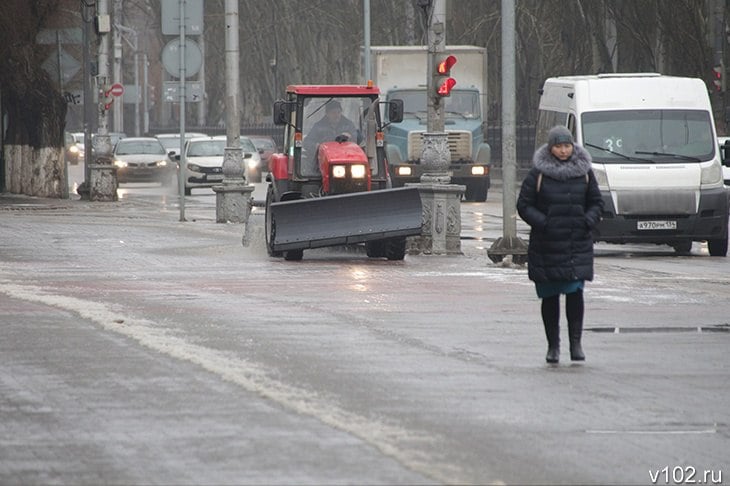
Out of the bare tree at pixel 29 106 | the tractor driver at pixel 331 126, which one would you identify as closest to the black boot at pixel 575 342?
the tractor driver at pixel 331 126

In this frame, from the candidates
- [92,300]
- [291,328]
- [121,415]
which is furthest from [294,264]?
[121,415]

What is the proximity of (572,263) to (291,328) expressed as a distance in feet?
9.80

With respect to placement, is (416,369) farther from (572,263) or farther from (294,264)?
(294,264)

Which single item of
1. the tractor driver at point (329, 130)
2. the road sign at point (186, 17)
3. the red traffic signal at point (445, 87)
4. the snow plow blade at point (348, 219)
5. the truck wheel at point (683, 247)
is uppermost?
the road sign at point (186, 17)

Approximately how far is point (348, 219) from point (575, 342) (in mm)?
9909

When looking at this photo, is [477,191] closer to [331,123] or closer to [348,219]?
[331,123]

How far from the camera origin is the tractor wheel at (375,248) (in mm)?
22969

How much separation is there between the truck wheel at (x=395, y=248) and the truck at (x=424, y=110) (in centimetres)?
1716

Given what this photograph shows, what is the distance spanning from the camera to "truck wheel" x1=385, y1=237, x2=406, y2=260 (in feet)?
74.0

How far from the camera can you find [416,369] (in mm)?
11828

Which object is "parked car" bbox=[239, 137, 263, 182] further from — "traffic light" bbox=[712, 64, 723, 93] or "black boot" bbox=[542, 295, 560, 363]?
"black boot" bbox=[542, 295, 560, 363]

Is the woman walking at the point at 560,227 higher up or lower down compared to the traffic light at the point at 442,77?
A: lower down

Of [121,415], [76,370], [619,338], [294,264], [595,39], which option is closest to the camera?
[121,415]
